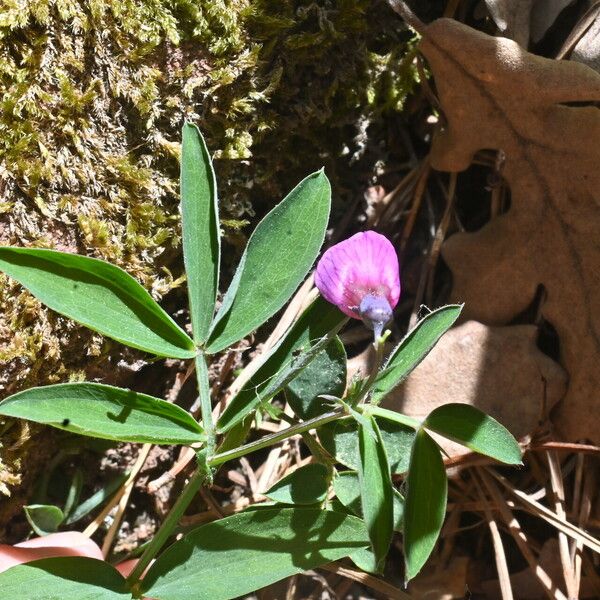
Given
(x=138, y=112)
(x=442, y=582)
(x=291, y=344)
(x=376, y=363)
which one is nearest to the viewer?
(x=376, y=363)

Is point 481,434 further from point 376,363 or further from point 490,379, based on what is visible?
point 490,379

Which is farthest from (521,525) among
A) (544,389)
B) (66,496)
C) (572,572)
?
(66,496)

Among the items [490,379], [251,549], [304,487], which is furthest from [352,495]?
[490,379]

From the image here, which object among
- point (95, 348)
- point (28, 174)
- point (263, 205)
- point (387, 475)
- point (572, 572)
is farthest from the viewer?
point (263, 205)

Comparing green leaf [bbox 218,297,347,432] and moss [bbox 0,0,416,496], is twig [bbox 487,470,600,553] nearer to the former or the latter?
green leaf [bbox 218,297,347,432]

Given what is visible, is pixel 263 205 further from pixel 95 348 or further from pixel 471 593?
pixel 471 593

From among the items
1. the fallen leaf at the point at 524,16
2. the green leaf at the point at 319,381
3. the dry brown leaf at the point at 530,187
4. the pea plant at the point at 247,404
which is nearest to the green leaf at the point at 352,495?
the pea plant at the point at 247,404

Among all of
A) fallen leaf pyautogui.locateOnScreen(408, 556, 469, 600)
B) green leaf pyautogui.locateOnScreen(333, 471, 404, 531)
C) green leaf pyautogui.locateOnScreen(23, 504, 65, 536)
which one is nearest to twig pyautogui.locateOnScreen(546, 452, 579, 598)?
fallen leaf pyautogui.locateOnScreen(408, 556, 469, 600)
